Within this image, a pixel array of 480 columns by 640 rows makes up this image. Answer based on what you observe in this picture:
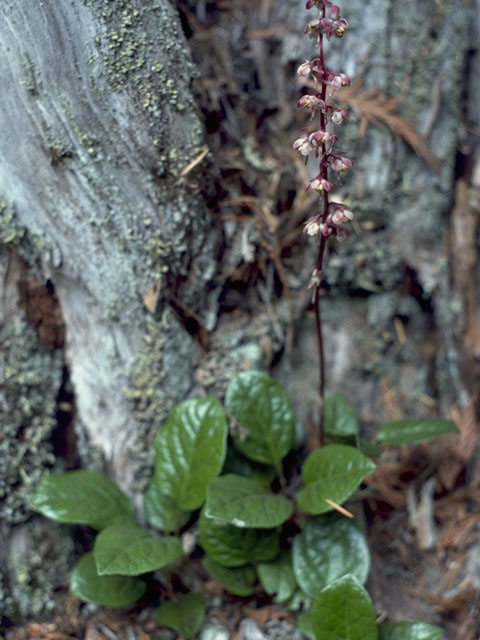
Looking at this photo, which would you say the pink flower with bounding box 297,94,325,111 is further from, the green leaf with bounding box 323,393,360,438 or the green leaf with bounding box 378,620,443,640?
the green leaf with bounding box 378,620,443,640

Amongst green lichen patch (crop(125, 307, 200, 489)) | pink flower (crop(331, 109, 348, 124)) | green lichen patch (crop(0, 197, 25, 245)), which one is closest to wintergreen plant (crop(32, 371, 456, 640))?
green lichen patch (crop(125, 307, 200, 489))

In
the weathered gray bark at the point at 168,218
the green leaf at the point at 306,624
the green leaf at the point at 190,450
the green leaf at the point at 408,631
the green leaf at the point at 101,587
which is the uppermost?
the weathered gray bark at the point at 168,218

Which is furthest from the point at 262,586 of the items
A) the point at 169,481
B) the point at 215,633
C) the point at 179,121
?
the point at 179,121

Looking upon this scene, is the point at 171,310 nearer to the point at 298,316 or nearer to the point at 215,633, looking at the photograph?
the point at 298,316

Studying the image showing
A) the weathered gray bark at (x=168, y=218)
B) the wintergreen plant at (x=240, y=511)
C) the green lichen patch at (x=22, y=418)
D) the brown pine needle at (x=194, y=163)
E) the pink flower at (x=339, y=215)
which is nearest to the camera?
the pink flower at (x=339, y=215)

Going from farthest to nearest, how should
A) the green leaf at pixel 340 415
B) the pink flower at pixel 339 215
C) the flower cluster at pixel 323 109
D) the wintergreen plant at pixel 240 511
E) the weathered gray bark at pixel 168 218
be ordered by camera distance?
the green leaf at pixel 340 415, the wintergreen plant at pixel 240 511, the weathered gray bark at pixel 168 218, the pink flower at pixel 339 215, the flower cluster at pixel 323 109

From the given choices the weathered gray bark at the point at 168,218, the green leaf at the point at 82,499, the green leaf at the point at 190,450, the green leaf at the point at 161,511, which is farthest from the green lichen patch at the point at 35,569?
the green leaf at the point at 190,450

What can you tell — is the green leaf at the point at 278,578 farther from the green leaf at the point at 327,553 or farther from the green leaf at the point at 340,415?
the green leaf at the point at 340,415
